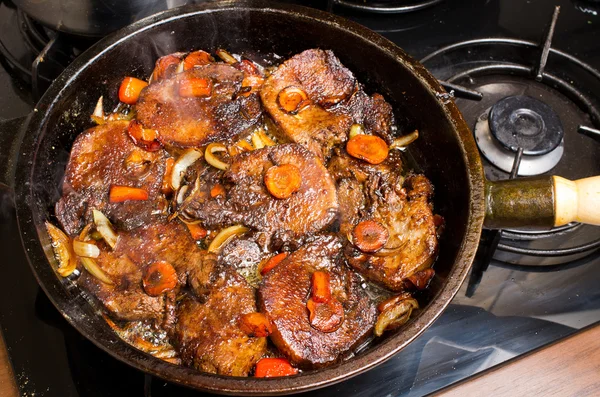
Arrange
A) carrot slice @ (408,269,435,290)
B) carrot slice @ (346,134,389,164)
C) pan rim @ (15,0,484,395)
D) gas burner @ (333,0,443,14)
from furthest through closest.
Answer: gas burner @ (333,0,443,14) → carrot slice @ (346,134,389,164) → carrot slice @ (408,269,435,290) → pan rim @ (15,0,484,395)

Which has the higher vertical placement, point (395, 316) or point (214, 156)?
point (214, 156)

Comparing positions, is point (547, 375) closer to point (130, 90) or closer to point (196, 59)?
point (196, 59)

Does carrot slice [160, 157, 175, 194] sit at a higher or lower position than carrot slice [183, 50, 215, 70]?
lower

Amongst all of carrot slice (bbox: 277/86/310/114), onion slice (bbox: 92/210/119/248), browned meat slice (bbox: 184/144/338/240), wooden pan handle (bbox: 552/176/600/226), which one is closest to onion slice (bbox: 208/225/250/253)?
browned meat slice (bbox: 184/144/338/240)

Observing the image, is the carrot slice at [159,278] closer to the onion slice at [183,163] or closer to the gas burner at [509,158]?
the onion slice at [183,163]

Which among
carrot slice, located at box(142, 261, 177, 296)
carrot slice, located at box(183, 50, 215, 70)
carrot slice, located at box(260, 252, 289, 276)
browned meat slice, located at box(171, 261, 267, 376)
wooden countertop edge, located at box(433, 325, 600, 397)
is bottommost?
wooden countertop edge, located at box(433, 325, 600, 397)

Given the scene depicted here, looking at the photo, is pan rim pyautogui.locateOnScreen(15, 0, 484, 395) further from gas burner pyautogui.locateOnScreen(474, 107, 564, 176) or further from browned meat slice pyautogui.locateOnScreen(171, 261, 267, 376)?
gas burner pyautogui.locateOnScreen(474, 107, 564, 176)

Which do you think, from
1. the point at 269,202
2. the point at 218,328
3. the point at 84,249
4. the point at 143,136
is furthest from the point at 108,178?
the point at 218,328
